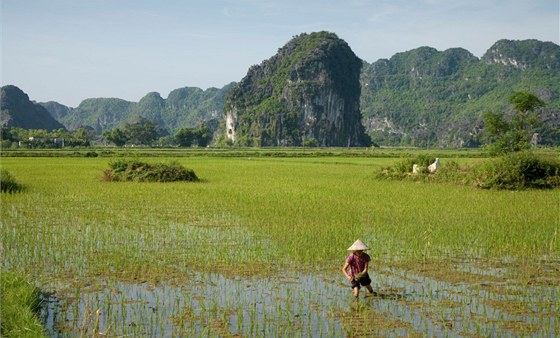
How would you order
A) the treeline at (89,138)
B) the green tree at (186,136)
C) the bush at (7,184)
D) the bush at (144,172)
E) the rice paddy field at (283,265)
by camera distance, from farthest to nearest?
the green tree at (186,136) → the treeline at (89,138) → the bush at (144,172) → the bush at (7,184) → the rice paddy field at (283,265)

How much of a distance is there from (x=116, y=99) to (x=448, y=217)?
198m

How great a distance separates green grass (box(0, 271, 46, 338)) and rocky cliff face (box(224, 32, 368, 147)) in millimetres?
74251

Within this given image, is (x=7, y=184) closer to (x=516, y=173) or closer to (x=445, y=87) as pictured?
(x=516, y=173)

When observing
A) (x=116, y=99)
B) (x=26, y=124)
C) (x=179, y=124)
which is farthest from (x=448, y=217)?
(x=116, y=99)

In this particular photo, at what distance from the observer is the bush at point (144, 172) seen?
17.3m

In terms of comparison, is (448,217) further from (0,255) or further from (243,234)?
(0,255)

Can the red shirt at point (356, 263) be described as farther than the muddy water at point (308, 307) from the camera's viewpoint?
Yes

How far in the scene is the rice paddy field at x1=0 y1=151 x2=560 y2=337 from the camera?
4254mm

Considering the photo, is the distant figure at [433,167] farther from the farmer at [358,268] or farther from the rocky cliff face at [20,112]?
the rocky cliff face at [20,112]

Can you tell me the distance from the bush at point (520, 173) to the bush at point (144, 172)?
8645 millimetres

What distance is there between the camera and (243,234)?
7.93 m

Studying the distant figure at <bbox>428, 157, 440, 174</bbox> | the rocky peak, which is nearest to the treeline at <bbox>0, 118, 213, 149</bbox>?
the distant figure at <bbox>428, 157, 440, 174</bbox>

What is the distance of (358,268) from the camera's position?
500 cm

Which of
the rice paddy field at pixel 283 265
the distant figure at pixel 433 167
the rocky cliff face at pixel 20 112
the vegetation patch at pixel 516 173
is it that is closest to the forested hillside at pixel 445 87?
the rocky cliff face at pixel 20 112
